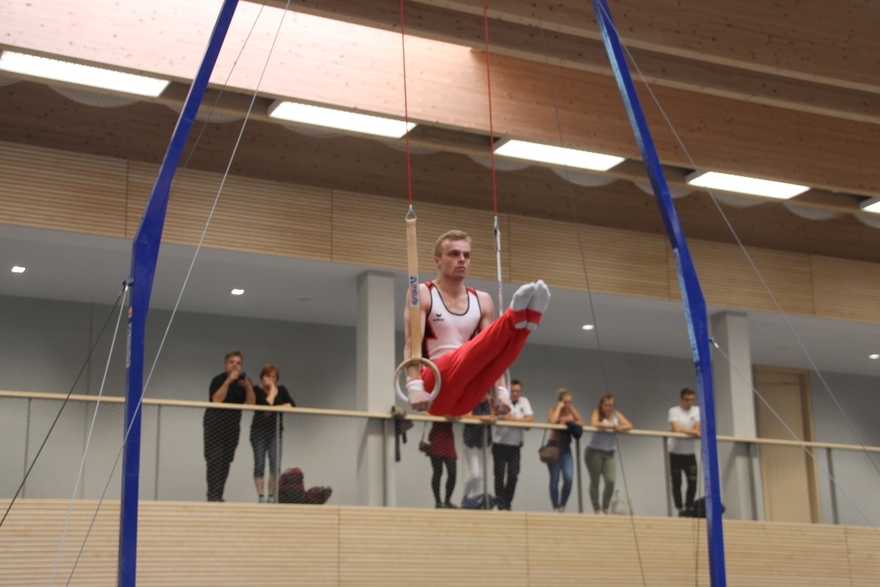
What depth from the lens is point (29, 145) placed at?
11055 millimetres

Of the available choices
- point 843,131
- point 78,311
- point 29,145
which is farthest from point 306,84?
point 843,131

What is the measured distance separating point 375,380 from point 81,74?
461cm

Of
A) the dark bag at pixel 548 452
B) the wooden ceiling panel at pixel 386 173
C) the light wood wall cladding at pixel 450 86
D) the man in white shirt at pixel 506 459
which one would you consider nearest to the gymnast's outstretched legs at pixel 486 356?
the man in white shirt at pixel 506 459

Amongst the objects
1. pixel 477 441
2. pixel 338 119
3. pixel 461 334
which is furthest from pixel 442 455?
pixel 338 119

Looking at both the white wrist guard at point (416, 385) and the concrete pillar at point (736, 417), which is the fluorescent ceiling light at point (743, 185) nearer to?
the concrete pillar at point (736, 417)

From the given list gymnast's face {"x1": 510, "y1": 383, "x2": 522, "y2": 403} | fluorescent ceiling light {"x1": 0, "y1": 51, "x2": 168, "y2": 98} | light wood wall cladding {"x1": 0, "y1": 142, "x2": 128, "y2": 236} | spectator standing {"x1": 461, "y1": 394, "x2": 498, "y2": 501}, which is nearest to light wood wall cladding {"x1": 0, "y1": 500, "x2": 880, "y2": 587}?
spectator standing {"x1": 461, "y1": 394, "x2": 498, "y2": 501}

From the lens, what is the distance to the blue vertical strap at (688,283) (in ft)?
26.0

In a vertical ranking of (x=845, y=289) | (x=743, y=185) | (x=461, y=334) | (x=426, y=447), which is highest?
(x=743, y=185)

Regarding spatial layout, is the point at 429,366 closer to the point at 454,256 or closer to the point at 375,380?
the point at 454,256

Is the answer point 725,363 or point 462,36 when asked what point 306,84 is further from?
point 725,363

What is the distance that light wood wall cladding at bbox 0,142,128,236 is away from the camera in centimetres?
1089

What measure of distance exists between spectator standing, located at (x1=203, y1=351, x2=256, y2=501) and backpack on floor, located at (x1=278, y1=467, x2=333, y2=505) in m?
0.56

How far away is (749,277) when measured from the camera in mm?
14672

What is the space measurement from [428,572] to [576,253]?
16.0ft
